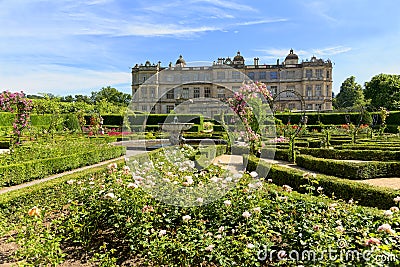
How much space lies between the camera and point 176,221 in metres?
4.30

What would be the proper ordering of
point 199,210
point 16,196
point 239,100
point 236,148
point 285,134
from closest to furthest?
1. point 199,210
2. point 16,196
3. point 239,100
4. point 236,148
5. point 285,134

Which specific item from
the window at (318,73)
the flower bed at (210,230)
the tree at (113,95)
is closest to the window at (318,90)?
the window at (318,73)

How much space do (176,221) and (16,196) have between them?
2930 millimetres

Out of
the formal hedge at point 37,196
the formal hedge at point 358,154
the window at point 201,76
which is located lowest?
the formal hedge at point 37,196

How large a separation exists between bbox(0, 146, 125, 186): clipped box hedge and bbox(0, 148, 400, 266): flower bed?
3456mm

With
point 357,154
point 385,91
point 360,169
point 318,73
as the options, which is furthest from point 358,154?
point 318,73

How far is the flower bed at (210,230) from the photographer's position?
10.0ft

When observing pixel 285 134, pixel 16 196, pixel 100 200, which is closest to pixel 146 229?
pixel 100 200

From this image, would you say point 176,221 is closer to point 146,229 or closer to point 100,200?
point 146,229

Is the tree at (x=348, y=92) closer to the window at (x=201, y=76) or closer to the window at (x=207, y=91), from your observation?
the window at (x=207, y=91)

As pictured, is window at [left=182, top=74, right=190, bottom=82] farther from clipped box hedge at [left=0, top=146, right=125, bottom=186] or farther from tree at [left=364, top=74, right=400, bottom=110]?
clipped box hedge at [left=0, top=146, right=125, bottom=186]

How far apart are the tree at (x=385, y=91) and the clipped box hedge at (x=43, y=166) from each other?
122 ft

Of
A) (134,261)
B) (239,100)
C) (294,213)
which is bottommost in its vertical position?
(134,261)

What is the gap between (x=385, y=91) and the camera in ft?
143
